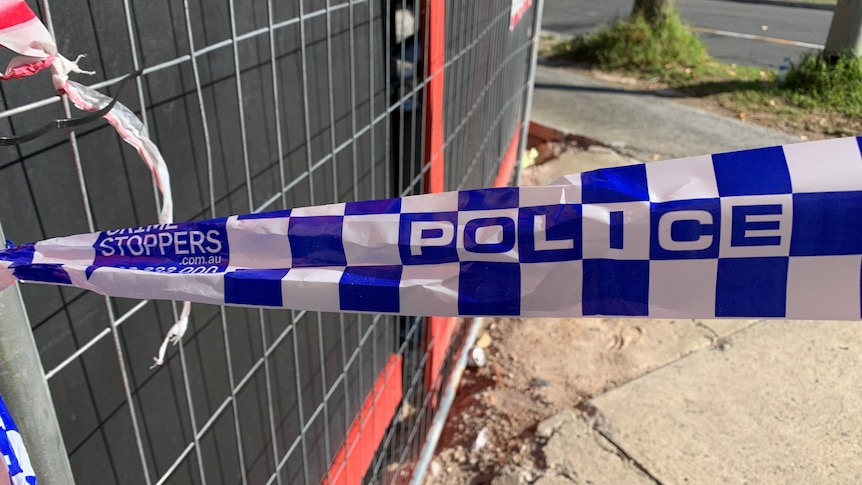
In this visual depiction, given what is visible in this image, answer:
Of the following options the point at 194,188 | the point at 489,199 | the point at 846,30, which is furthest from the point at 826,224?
the point at 846,30

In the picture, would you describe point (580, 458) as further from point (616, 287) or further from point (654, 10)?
point (654, 10)

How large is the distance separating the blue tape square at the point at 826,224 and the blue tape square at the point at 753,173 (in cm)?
3

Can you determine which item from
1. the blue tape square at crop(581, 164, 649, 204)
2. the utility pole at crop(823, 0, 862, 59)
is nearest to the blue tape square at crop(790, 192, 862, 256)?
the blue tape square at crop(581, 164, 649, 204)

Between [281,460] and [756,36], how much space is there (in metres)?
12.3

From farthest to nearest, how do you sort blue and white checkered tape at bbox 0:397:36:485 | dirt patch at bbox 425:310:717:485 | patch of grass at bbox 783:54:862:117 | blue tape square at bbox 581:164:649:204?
patch of grass at bbox 783:54:862:117 → dirt patch at bbox 425:310:717:485 → blue tape square at bbox 581:164:649:204 → blue and white checkered tape at bbox 0:397:36:485

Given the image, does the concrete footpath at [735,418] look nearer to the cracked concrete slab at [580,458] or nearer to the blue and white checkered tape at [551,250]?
the cracked concrete slab at [580,458]

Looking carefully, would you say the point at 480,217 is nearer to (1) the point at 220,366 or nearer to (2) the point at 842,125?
(1) the point at 220,366

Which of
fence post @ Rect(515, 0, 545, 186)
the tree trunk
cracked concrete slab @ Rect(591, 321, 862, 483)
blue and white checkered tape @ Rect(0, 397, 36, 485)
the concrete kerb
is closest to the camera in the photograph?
blue and white checkered tape @ Rect(0, 397, 36, 485)

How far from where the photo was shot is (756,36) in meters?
11.8

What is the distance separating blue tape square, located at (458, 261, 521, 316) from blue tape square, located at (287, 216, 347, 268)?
17 cm

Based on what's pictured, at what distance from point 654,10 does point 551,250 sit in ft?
30.3

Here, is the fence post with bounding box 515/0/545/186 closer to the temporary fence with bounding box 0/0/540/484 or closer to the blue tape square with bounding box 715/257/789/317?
the temporary fence with bounding box 0/0/540/484

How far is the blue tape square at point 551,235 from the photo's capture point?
91cm

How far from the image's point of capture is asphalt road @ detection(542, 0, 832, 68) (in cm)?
1046
